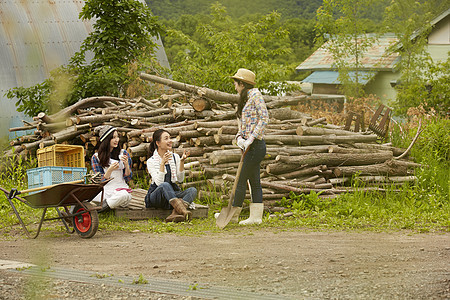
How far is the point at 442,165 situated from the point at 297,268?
7.26 meters

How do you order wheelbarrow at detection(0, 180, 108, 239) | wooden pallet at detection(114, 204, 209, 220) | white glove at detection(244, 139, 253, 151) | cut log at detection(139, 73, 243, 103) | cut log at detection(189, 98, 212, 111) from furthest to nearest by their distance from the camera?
cut log at detection(189, 98, 212, 111) → cut log at detection(139, 73, 243, 103) → wooden pallet at detection(114, 204, 209, 220) → white glove at detection(244, 139, 253, 151) → wheelbarrow at detection(0, 180, 108, 239)

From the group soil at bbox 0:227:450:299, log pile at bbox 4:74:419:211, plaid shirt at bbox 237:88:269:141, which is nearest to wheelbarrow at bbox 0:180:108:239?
soil at bbox 0:227:450:299

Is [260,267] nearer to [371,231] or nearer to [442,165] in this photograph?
[371,231]

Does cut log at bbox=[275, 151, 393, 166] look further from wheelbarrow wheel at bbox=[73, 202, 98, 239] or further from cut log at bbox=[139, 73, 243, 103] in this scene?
wheelbarrow wheel at bbox=[73, 202, 98, 239]

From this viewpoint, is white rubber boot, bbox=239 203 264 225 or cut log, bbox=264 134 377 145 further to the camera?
cut log, bbox=264 134 377 145

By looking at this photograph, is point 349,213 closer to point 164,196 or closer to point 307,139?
point 307,139

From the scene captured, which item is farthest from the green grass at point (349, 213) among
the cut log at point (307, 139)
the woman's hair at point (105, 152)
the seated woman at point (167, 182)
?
the cut log at point (307, 139)

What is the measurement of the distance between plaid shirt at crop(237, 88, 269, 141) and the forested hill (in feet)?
21.3

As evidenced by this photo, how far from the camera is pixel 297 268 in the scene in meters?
4.78

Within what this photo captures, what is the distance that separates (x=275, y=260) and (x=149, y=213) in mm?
3596

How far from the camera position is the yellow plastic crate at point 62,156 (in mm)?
7508

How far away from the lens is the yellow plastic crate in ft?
24.6

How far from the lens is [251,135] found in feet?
24.6

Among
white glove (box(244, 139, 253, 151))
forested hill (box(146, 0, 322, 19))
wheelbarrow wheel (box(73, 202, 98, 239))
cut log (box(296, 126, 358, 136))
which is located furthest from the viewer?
cut log (box(296, 126, 358, 136))
